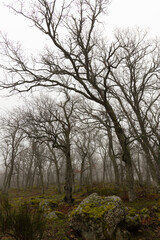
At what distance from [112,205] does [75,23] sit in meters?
8.41

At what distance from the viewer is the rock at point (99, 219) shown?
3.97m

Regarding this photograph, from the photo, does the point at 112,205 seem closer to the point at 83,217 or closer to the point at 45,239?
the point at 83,217

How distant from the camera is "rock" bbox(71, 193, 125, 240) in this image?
13.0ft

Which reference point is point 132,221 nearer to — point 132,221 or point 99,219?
point 132,221

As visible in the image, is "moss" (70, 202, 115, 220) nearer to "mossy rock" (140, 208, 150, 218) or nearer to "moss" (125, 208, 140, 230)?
"moss" (125, 208, 140, 230)

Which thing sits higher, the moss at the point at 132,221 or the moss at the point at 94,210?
the moss at the point at 94,210

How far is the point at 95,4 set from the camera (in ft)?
24.3

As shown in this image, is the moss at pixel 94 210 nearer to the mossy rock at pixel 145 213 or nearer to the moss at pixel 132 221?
the moss at pixel 132 221

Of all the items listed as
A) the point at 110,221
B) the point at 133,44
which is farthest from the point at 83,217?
the point at 133,44

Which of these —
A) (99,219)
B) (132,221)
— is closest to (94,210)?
(99,219)

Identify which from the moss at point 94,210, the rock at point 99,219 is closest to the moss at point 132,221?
the rock at point 99,219

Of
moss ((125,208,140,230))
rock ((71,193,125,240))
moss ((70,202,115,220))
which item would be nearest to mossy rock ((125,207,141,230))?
moss ((125,208,140,230))

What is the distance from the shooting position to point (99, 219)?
4.13 meters

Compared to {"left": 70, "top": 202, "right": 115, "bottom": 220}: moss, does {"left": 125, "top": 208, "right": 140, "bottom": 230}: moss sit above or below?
below
